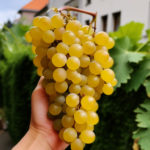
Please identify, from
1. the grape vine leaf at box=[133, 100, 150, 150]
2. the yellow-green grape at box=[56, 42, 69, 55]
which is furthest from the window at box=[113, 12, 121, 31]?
the yellow-green grape at box=[56, 42, 69, 55]

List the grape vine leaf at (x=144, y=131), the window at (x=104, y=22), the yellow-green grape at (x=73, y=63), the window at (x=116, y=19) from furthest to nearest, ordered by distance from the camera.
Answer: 1. the window at (x=104, y=22)
2. the window at (x=116, y=19)
3. the grape vine leaf at (x=144, y=131)
4. the yellow-green grape at (x=73, y=63)

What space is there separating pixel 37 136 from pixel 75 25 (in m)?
0.45

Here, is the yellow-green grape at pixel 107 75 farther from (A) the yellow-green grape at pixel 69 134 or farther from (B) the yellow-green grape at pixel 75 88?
(A) the yellow-green grape at pixel 69 134

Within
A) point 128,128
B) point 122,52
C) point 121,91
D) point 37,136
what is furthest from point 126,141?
point 37,136

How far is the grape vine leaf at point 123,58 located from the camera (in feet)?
5.19

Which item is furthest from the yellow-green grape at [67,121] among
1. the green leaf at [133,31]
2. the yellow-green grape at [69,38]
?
the green leaf at [133,31]

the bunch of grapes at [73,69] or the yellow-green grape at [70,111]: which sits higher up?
the bunch of grapes at [73,69]

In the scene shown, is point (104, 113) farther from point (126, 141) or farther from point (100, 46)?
point (100, 46)

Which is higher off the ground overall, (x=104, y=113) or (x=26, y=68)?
(x=104, y=113)

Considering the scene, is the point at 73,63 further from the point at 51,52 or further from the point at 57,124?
the point at 57,124

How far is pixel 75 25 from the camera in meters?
0.85

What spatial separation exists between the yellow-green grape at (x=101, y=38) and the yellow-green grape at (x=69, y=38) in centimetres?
8

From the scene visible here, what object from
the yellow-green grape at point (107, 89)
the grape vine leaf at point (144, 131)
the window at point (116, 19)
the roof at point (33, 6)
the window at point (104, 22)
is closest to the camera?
the yellow-green grape at point (107, 89)

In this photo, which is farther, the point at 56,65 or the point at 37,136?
the point at 37,136
